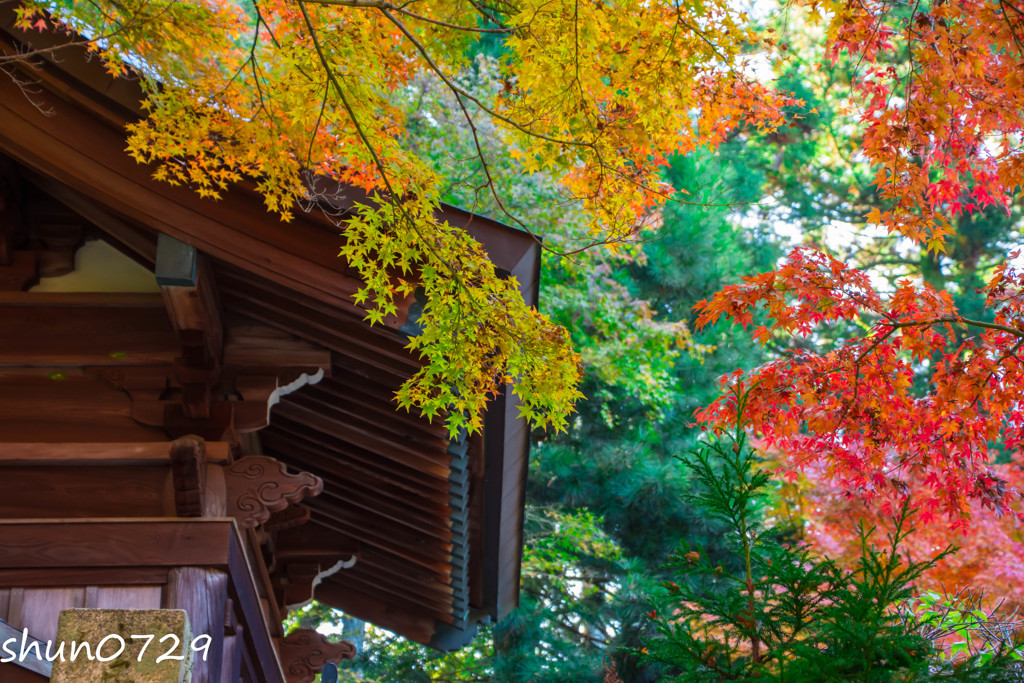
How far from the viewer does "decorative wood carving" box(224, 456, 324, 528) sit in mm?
3242

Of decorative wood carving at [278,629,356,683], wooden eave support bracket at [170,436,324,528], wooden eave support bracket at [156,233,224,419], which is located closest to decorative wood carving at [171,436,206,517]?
wooden eave support bracket at [170,436,324,528]

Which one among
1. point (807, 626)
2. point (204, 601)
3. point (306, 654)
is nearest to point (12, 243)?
point (204, 601)

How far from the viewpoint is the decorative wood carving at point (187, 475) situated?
9.86 ft

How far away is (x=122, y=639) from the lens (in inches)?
74.5

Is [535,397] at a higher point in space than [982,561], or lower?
higher

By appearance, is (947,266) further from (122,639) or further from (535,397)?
(122,639)

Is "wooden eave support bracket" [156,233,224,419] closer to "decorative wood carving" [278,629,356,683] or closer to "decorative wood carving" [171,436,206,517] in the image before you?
"decorative wood carving" [171,436,206,517]

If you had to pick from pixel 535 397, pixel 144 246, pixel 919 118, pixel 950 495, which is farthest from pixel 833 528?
pixel 144 246

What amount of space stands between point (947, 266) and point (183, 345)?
1444 cm

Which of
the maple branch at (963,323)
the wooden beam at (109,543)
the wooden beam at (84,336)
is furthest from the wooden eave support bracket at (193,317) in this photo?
the maple branch at (963,323)

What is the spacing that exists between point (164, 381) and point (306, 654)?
3190mm

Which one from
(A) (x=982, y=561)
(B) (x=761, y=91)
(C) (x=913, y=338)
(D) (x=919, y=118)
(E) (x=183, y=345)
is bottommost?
(A) (x=982, y=561)

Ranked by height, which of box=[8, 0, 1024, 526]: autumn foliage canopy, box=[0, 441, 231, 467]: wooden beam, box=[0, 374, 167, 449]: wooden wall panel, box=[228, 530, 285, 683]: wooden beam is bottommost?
box=[228, 530, 285, 683]: wooden beam

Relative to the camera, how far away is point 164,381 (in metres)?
3.33
